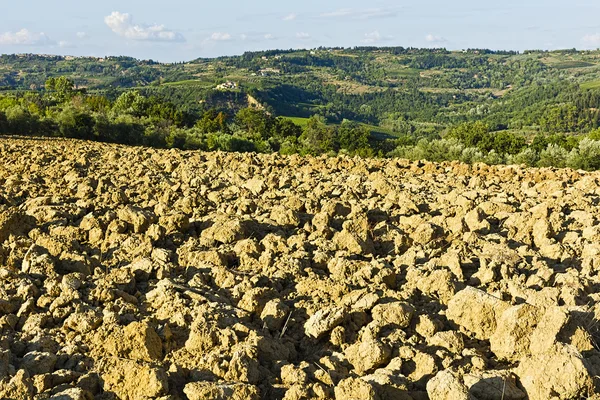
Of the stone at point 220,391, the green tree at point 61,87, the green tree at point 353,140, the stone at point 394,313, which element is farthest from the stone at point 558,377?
the green tree at point 61,87

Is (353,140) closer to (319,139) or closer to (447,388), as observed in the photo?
(319,139)

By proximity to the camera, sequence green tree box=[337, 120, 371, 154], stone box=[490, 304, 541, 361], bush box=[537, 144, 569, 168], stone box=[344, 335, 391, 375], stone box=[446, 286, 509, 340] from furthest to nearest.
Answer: green tree box=[337, 120, 371, 154] → bush box=[537, 144, 569, 168] → stone box=[446, 286, 509, 340] → stone box=[490, 304, 541, 361] → stone box=[344, 335, 391, 375]

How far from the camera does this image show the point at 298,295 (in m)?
5.17

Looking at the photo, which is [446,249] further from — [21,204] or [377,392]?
[21,204]

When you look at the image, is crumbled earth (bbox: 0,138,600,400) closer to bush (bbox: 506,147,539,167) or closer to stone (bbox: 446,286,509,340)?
stone (bbox: 446,286,509,340)

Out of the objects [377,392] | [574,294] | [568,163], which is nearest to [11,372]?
[377,392]

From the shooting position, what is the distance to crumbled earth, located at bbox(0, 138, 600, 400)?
11.8 ft

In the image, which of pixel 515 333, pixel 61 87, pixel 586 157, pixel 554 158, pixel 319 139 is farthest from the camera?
pixel 61 87

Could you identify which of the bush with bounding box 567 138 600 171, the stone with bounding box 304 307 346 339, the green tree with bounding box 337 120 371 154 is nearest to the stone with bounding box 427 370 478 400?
the stone with bounding box 304 307 346 339

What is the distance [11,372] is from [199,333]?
4.37 ft

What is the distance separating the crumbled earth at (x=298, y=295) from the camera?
11.8ft

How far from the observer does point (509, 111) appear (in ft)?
555

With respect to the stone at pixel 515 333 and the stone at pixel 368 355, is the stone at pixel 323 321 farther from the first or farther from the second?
the stone at pixel 515 333

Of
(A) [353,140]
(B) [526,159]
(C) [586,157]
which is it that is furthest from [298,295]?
(A) [353,140]
